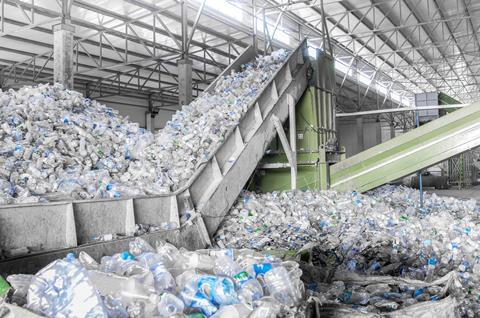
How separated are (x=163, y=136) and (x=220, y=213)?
1601 millimetres

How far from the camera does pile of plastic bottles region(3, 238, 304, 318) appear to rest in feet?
7.01

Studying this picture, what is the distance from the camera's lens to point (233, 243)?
215 inches

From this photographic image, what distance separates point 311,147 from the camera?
26.8 ft

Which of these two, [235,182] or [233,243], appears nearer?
[233,243]

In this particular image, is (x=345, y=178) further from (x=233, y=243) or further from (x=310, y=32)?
(x=310, y=32)

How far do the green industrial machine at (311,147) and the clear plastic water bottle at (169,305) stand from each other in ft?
18.1

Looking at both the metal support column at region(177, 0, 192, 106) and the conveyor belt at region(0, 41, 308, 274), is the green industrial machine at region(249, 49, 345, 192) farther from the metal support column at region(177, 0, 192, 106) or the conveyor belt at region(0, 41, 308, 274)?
the metal support column at region(177, 0, 192, 106)

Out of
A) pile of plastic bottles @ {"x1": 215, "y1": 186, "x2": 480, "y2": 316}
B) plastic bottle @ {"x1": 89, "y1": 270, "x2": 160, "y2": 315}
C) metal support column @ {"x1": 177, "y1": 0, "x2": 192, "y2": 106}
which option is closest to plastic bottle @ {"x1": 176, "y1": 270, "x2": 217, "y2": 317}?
plastic bottle @ {"x1": 89, "y1": 270, "x2": 160, "y2": 315}

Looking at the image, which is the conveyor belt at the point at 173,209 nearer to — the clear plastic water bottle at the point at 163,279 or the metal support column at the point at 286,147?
the metal support column at the point at 286,147

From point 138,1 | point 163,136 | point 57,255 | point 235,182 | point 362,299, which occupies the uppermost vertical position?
point 138,1

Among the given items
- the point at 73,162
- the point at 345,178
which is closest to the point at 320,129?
the point at 345,178

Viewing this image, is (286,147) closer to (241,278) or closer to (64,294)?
(241,278)

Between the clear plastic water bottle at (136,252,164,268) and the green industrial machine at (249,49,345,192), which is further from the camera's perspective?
the green industrial machine at (249,49,345,192)

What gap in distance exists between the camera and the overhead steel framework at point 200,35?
446 inches
